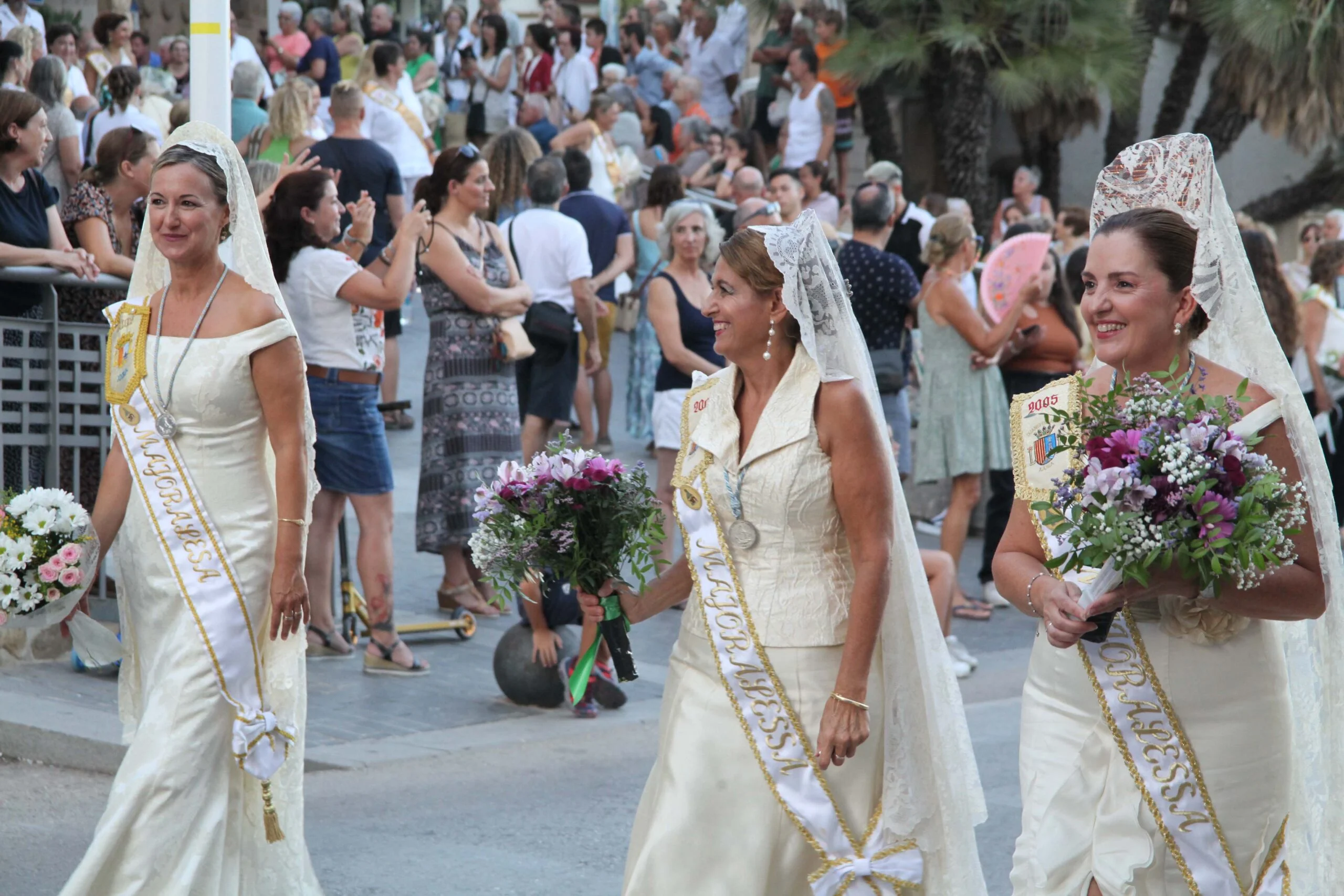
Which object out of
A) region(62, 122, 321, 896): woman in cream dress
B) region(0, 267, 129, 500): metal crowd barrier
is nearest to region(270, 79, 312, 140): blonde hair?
region(0, 267, 129, 500): metal crowd barrier

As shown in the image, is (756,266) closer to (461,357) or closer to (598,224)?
(461,357)

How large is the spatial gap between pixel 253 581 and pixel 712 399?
137 centimetres

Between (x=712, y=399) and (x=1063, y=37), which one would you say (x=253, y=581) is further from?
(x=1063, y=37)

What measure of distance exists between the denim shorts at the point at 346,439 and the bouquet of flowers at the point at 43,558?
3.31 metres

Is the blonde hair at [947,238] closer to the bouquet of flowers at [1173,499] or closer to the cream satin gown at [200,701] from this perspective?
the cream satin gown at [200,701]

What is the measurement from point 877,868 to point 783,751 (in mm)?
347

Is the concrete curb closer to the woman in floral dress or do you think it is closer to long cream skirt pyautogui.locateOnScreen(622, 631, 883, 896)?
the woman in floral dress

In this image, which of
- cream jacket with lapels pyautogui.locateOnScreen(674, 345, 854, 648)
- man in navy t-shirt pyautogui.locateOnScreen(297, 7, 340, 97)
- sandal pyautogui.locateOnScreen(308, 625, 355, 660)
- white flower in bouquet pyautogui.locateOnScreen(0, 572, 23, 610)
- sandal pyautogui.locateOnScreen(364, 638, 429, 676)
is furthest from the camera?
man in navy t-shirt pyautogui.locateOnScreen(297, 7, 340, 97)

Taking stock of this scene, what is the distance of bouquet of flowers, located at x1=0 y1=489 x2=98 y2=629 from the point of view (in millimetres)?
4285

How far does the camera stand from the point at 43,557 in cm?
433

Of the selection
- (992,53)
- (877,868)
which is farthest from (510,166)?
(992,53)

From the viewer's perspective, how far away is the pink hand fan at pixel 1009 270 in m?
9.61

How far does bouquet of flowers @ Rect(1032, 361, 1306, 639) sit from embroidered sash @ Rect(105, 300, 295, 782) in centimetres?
227

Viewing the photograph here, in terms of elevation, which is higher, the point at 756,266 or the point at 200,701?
the point at 756,266
